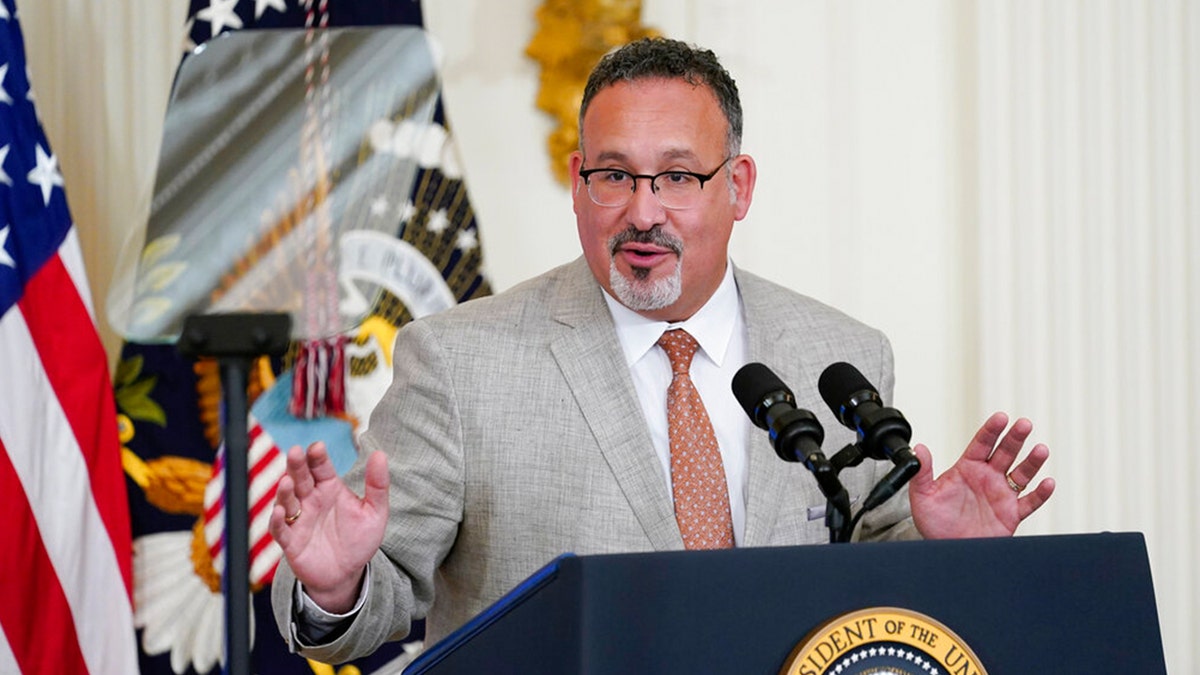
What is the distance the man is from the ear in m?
0.01

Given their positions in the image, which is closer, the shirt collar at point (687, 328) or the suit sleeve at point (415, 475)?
the suit sleeve at point (415, 475)

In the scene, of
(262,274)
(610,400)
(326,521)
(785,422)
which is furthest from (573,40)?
(785,422)

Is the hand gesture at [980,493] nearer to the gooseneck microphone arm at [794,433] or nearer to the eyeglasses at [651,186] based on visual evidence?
the gooseneck microphone arm at [794,433]

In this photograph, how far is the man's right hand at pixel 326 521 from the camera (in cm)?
173

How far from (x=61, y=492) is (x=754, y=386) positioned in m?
2.19

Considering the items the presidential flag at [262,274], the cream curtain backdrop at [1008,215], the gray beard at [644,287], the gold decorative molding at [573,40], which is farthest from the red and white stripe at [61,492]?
the gray beard at [644,287]

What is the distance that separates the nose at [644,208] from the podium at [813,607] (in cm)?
97

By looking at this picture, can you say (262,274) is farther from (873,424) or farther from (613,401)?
(873,424)

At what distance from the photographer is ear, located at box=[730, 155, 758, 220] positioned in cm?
248

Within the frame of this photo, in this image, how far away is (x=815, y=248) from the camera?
421 centimetres

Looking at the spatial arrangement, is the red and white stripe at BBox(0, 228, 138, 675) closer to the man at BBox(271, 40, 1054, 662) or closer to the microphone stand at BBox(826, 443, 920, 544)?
the man at BBox(271, 40, 1054, 662)

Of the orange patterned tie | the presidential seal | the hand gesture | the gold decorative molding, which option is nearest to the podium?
the presidential seal

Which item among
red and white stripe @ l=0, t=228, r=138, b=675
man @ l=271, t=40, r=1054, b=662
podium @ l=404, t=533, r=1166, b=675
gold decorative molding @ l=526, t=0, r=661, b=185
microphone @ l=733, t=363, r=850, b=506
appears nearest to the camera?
podium @ l=404, t=533, r=1166, b=675

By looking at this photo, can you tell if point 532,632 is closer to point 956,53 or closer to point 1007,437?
point 1007,437
